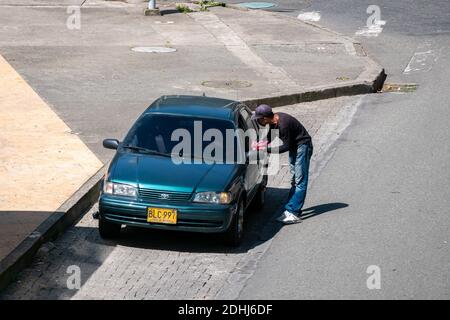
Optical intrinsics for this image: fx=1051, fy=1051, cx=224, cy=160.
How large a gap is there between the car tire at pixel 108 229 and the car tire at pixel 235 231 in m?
1.38

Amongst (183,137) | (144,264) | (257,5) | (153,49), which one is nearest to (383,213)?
(183,137)

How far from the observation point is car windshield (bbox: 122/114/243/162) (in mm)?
13703

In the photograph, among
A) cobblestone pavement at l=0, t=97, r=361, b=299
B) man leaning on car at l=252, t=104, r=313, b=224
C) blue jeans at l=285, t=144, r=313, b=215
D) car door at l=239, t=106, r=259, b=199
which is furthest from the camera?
blue jeans at l=285, t=144, r=313, b=215

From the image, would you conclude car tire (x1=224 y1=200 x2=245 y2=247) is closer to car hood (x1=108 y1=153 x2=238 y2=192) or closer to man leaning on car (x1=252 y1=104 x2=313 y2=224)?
car hood (x1=108 y1=153 x2=238 y2=192)

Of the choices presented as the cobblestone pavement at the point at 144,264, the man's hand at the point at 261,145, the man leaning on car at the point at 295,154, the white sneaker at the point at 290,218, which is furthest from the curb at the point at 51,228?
the white sneaker at the point at 290,218

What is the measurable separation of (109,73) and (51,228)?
10.8 m

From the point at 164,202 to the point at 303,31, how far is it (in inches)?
699

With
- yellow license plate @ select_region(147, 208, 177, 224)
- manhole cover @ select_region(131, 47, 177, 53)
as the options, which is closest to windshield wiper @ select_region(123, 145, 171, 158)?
yellow license plate @ select_region(147, 208, 177, 224)

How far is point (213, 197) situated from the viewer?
42.2 ft

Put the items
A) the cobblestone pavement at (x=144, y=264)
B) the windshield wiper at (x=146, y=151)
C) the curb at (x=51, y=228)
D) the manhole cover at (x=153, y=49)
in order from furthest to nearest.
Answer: the manhole cover at (x=153, y=49), the windshield wiper at (x=146, y=151), the curb at (x=51, y=228), the cobblestone pavement at (x=144, y=264)

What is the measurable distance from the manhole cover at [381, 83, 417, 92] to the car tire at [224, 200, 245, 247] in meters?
11.4

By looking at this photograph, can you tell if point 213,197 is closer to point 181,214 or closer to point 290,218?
point 181,214

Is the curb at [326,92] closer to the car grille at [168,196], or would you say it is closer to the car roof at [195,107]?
the car roof at [195,107]

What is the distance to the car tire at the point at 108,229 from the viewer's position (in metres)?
13.1
